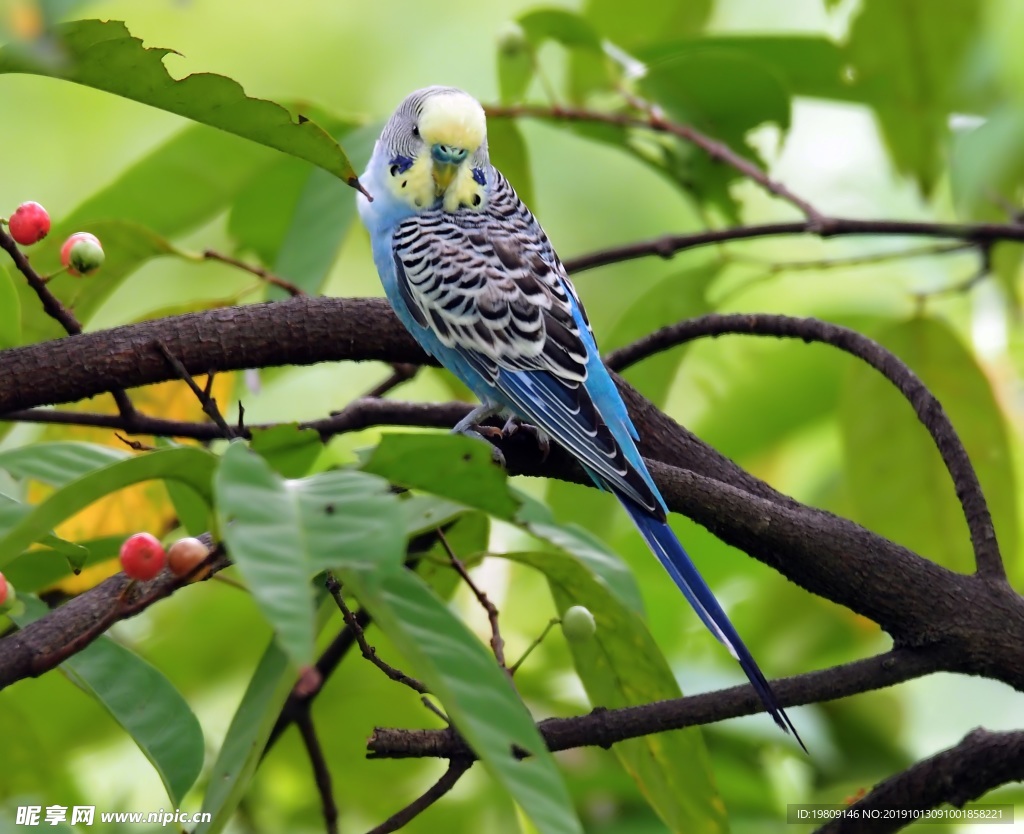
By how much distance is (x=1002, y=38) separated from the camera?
9.74 feet

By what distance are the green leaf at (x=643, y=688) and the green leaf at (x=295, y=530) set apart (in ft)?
2.47

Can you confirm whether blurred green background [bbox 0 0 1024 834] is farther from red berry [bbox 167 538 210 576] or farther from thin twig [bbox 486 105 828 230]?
red berry [bbox 167 538 210 576]

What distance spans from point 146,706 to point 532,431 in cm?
107

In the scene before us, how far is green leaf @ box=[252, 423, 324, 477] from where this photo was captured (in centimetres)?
127

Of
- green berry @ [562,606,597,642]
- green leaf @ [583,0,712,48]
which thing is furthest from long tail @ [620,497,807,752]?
green leaf @ [583,0,712,48]

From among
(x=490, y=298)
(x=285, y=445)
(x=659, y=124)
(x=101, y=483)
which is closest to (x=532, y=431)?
(x=490, y=298)

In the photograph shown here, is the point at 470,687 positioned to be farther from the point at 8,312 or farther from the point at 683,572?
the point at 8,312

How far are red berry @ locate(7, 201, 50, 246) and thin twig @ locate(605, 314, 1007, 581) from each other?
3.60 ft

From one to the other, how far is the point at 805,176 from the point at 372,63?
1.96 meters

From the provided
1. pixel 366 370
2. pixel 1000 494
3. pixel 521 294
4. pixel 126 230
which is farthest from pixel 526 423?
pixel 366 370

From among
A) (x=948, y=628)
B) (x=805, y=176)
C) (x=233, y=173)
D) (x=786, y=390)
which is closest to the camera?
(x=948, y=628)

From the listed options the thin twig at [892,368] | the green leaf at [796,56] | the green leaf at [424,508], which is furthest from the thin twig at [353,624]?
the green leaf at [796,56]

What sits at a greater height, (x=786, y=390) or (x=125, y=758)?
(x=786, y=390)

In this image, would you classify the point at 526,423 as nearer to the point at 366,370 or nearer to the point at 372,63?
the point at 366,370
